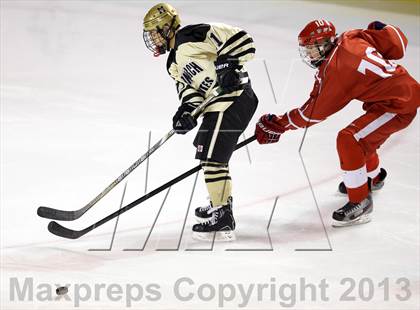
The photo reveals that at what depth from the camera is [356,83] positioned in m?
3.38

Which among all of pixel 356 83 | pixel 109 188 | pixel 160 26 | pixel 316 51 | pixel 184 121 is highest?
pixel 160 26

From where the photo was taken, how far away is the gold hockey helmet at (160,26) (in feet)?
10.4

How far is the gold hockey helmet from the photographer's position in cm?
317

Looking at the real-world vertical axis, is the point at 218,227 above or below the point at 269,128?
below

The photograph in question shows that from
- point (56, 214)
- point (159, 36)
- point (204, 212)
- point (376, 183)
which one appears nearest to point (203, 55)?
point (159, 36)

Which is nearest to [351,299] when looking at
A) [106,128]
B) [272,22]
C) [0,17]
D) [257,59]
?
[106,128]

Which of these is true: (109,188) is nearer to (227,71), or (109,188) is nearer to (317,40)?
(227,71)

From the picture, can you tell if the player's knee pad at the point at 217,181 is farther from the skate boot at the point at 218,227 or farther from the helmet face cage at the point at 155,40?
the helmet face cage at the point at 155,40

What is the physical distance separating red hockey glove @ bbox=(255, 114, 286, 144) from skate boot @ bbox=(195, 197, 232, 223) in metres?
0.37

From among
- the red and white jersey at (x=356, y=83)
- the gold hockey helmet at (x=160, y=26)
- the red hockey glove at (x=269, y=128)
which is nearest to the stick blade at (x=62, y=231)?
the gold hockey helmet at (x=160, y=26)

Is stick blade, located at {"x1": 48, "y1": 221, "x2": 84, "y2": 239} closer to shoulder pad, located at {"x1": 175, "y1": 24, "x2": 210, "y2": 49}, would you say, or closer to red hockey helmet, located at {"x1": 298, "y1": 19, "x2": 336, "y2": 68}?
shoulder pad, located at {"x1": 175, "y1": 24, "x2": 210, "y2": 49}

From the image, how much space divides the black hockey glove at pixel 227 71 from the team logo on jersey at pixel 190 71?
3.9 inches

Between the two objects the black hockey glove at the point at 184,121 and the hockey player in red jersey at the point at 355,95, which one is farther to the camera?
the hockey player in red jersey at the point at 355,95

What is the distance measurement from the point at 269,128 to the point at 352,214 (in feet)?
1.70
